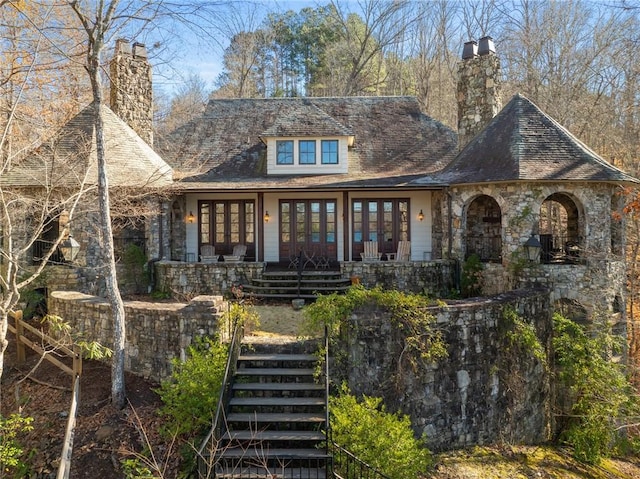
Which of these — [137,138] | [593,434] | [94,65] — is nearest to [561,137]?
[593,434]

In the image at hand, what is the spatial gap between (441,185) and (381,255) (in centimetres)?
357

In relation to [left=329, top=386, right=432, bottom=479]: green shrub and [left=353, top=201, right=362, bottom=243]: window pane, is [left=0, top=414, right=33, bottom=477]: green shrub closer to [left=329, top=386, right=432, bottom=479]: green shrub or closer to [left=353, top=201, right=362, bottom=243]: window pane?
[left=329, top=386, right=432, bottom=479]: green shrub

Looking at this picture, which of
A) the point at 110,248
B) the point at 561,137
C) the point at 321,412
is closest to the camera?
the point at 321,412

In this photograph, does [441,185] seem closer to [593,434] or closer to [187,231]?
[593,434]

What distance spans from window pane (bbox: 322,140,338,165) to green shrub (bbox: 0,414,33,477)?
11.5 metres

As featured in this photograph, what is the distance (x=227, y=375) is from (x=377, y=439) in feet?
8.64

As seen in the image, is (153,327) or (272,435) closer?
(272,435)

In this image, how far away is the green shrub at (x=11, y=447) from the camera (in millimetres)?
6893

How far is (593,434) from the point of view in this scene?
9.95m

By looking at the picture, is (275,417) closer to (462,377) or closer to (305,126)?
(462,377)

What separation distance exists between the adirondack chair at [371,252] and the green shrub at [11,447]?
10457 millimetres

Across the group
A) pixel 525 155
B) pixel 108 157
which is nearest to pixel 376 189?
pixel 525 155

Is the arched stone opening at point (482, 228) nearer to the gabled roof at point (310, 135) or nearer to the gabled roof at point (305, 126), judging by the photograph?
the gabled roof at point (310, 135)

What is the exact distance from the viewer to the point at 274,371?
317 inches
